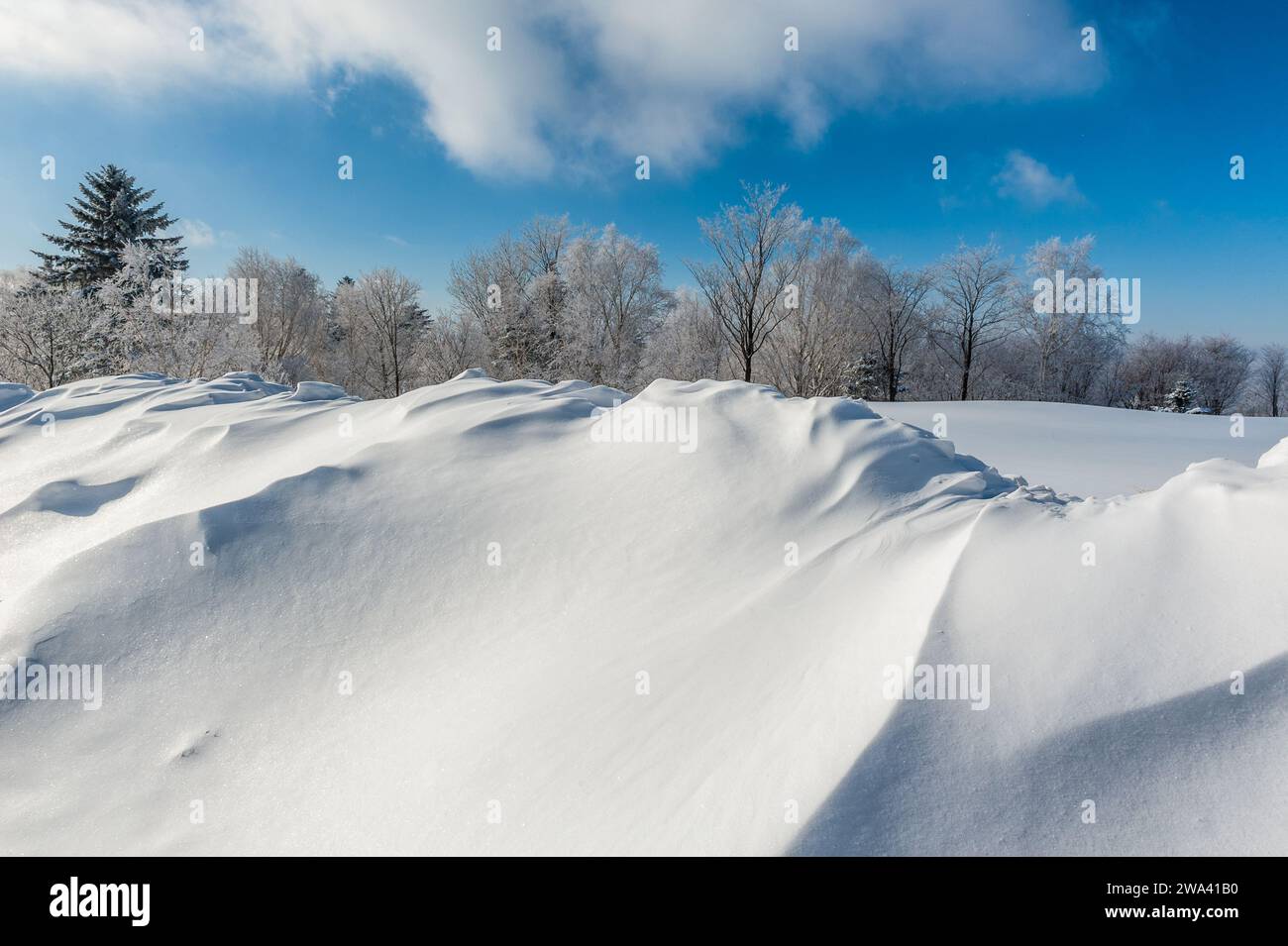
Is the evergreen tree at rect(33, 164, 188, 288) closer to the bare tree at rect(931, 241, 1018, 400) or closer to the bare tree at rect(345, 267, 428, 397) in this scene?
the bare tree at rect(345, 267, 428, 397)

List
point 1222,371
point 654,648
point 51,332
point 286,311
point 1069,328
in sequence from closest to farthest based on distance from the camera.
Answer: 1. point 654,648
2. point 51,332
3. point 1069,328
4. point 286,311
5. point 1222,371

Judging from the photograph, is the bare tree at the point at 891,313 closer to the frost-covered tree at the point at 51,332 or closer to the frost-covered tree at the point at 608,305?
the frost-covered tree at the point at 608,305

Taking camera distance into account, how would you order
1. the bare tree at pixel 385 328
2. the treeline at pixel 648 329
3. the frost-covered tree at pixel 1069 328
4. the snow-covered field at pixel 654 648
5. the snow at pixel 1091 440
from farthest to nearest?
the bare tree at pixel 385 328 → the frost-covered tree at pixel 1069 328 → the treeline at pixel 648 329 → the snow at pixel 1091 440 → the snow-covered field at pixel 654 648

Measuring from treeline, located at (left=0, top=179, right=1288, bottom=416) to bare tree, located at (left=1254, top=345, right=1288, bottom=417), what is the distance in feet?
0.97

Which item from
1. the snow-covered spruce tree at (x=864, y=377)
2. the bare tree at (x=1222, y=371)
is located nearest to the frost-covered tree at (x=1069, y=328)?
the snow-covered spruce tree at (x=864, y=377)

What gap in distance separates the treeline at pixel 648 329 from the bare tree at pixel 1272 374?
30cm

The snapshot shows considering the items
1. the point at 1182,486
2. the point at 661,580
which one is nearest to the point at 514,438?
the point at 661,580

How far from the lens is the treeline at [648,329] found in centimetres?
2125

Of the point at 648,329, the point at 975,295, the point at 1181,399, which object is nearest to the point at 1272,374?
the point at 1181,399

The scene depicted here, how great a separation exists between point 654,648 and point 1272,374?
53.5 meters

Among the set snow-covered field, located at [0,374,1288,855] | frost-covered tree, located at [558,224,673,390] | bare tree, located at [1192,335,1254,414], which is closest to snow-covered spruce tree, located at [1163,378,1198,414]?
bare tree, located at [1192,335,1254,414]

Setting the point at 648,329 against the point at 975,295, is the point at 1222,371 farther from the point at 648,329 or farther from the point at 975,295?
the point at 648,329

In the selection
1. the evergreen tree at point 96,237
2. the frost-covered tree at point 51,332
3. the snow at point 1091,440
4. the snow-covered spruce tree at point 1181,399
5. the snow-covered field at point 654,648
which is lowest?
the snow-covered field at point 654,648

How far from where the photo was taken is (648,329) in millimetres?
29656
